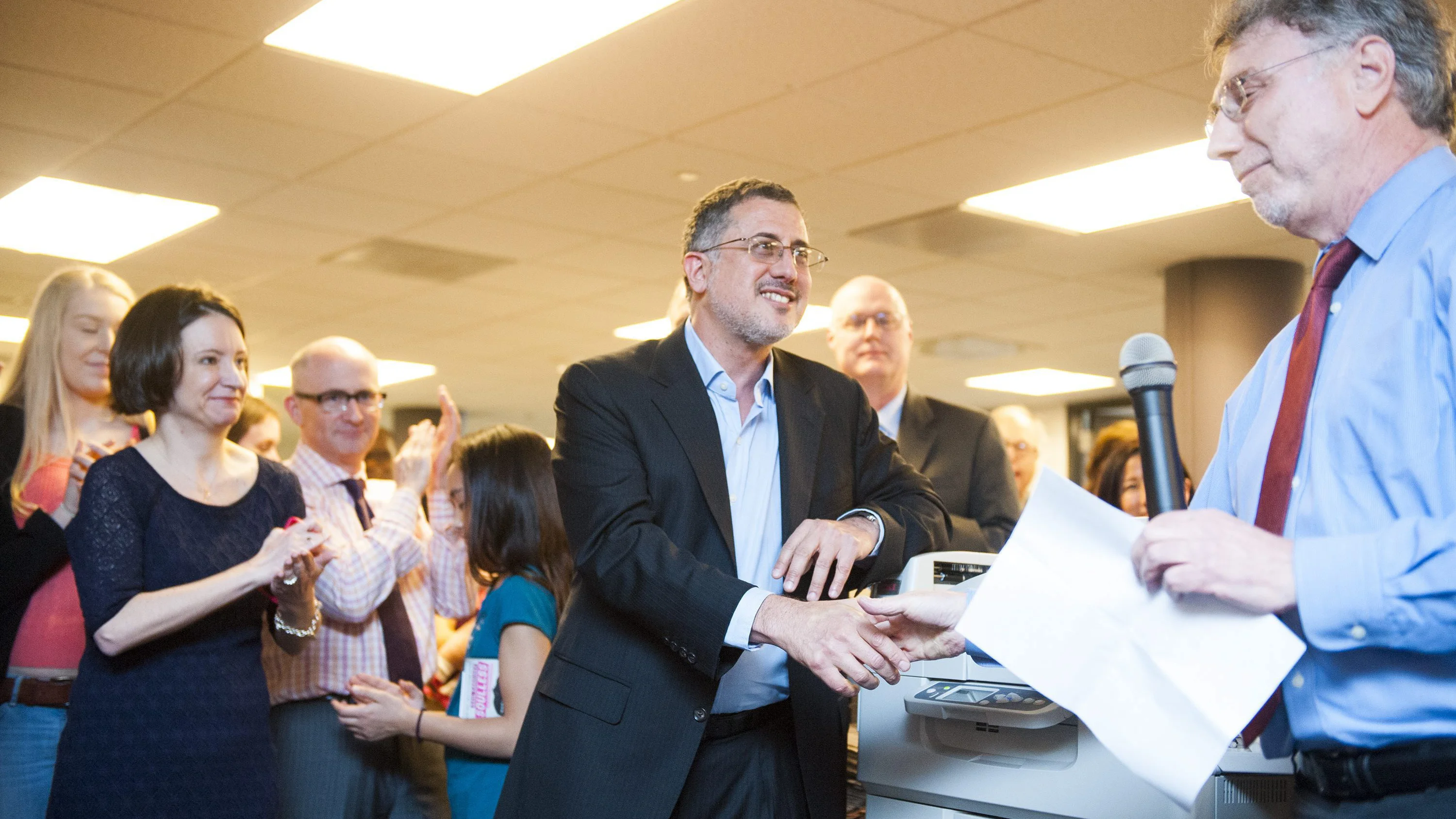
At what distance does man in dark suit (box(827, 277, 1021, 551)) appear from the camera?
126 inches

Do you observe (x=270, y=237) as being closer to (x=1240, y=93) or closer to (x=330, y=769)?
(x=330, y=769)

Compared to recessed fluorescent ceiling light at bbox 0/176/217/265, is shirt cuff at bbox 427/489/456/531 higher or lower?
lower

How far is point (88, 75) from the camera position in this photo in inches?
159

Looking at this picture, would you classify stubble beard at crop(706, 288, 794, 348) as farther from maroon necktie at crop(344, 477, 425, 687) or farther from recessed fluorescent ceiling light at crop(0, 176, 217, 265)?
recessed fluorescent ceiling light at crop(0, 176, 217, 265)

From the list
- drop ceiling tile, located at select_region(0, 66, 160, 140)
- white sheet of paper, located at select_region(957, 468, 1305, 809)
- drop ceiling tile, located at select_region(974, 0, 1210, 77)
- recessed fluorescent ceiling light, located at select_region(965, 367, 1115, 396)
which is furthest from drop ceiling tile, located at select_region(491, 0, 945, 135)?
recessed fluorescent ceiling light, located at select_region(965, 367, 1115, 396)

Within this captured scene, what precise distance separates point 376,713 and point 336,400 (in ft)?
2.80

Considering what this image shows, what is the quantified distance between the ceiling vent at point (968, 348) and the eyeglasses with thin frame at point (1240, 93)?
23.4 ft

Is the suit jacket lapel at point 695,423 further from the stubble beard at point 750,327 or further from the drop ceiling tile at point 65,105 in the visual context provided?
the drop ceiling tile at point 65,105

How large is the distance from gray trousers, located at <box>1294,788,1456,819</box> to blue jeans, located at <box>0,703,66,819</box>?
216cm

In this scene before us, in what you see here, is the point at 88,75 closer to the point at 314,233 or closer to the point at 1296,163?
the point at 314,233

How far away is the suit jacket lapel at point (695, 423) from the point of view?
5.72ft

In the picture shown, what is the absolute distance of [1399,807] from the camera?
1057 mm

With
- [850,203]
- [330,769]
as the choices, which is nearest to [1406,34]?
[330,769]

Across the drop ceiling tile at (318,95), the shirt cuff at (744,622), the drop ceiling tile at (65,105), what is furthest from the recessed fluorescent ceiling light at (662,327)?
the shirt cuff at (744,622)
